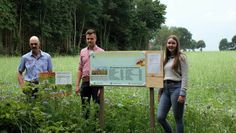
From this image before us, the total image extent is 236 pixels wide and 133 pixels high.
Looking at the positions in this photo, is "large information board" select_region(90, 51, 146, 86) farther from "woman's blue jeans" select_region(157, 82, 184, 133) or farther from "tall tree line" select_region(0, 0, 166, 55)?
"tall tree line" select_region(0, 0, 166, 55)

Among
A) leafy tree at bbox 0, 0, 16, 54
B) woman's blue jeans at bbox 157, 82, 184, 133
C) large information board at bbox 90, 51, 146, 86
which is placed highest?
leafy tree at bbox 0, 0, 16, 54

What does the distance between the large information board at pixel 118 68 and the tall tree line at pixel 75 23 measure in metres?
42.0

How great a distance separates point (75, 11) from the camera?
227ft

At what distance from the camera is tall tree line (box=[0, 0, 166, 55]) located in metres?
54.5

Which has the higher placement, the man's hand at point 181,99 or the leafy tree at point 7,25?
the leafy tree at point 7,25

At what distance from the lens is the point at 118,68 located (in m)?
8.40

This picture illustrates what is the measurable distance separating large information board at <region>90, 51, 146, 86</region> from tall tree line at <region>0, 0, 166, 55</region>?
1652 inches

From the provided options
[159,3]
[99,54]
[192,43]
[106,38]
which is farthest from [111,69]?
[192,43]

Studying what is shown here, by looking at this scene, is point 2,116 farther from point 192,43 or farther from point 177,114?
point 192,43

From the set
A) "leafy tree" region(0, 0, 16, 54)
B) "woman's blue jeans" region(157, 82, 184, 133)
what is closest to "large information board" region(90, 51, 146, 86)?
"woman's blue jeans" region(157, 82, 184, 133)

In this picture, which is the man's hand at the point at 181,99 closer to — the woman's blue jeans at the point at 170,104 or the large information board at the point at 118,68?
the woman's blue jeans at the point at 170,104

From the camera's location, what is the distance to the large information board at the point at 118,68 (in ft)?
27.2

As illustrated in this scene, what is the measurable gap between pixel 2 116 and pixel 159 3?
3345 inches

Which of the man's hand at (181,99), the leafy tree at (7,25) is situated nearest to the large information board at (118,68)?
the man's hand at (181,99)
